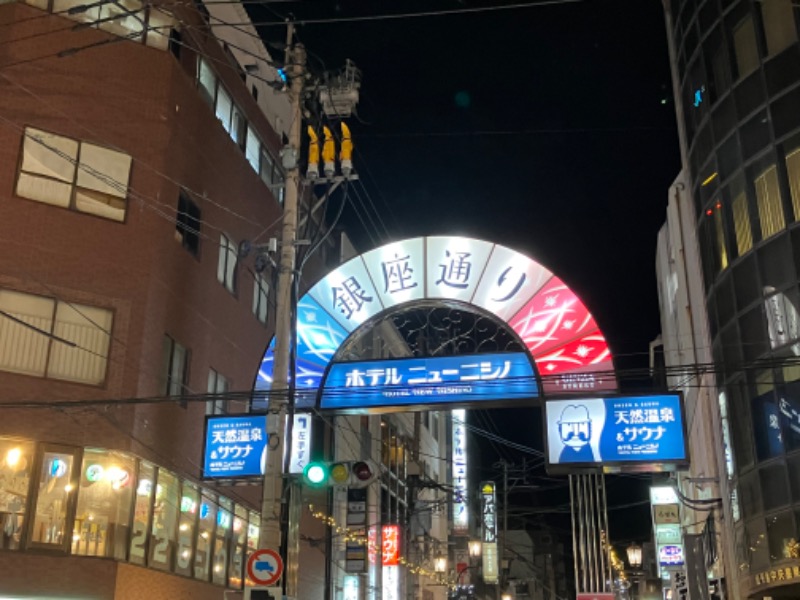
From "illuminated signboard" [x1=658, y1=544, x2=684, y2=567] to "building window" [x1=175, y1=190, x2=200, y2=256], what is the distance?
18.8 m

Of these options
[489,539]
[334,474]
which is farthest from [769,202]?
[489,539]

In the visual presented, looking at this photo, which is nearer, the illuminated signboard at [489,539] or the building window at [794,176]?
the building window at [794,176]

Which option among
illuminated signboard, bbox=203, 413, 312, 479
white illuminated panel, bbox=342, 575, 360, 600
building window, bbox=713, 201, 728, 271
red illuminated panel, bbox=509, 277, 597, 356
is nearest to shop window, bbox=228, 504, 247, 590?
illuminated signboard, bbox=203, 413, 312, 479

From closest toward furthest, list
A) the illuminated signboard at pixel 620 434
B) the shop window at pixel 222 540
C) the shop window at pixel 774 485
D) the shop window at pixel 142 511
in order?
the illuminated signboard at pixel 620 434, the shop window at pixel 774 485, the shop window at pixel 142 511, the shop window at pixel 222 540

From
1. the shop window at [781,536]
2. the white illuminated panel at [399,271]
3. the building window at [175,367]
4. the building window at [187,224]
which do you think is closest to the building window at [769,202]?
the shop window at [781,536]

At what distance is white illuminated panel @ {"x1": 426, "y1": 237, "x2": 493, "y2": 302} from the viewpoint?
58.5 feet

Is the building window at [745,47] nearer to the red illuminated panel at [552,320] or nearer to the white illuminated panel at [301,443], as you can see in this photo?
the red illuminated panel at [552,320]

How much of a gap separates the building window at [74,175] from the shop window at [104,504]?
5852 millimetres

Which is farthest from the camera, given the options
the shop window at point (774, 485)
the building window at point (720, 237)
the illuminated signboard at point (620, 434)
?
the building window at point (720, 237)

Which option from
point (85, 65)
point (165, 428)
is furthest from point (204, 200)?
point (165, 428)

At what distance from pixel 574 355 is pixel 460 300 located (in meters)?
2.72

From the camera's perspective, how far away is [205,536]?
22.2 meters

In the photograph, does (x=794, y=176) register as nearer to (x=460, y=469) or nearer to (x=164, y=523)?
(x=164, y=523)

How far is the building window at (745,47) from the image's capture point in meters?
18.8
